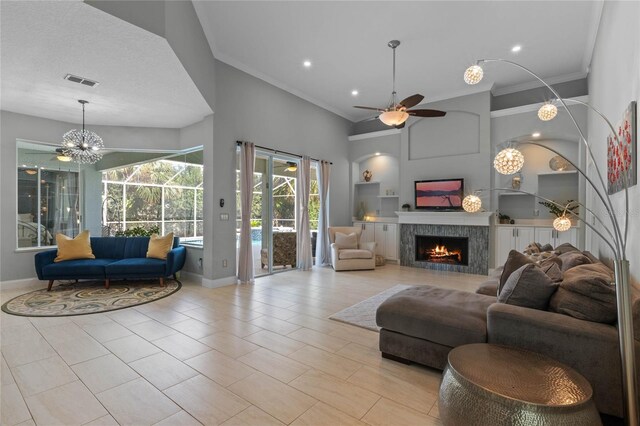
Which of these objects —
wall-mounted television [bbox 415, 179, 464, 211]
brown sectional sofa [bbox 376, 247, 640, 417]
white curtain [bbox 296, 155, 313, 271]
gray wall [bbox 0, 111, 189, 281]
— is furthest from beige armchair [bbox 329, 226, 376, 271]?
gray wall [bbox 0, 111, 189, 281]

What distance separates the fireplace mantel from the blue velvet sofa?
4890 millimetres

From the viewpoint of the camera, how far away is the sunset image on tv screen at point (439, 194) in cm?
642

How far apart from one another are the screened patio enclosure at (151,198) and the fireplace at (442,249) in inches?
200

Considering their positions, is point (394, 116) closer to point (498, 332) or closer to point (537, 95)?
point (498, 332)

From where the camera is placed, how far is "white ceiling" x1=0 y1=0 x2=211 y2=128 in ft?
8.52

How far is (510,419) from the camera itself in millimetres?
1400

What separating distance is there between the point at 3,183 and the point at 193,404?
5.48 metres

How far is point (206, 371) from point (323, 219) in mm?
5154

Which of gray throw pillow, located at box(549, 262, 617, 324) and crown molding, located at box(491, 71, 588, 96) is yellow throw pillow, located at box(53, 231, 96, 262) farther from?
crown molding, located at box(491, 71, 588, 96)

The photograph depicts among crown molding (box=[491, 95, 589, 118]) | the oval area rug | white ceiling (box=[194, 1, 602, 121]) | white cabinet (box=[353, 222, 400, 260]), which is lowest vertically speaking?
the oval area rug

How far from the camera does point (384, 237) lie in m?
7.55

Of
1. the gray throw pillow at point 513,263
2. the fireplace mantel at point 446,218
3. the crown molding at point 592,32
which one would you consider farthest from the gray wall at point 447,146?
the gray throw pillow at point 513,263

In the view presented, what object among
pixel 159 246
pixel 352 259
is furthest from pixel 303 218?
pixel 159 246

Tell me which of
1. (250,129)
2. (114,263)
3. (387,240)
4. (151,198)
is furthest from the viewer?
(387,240)
